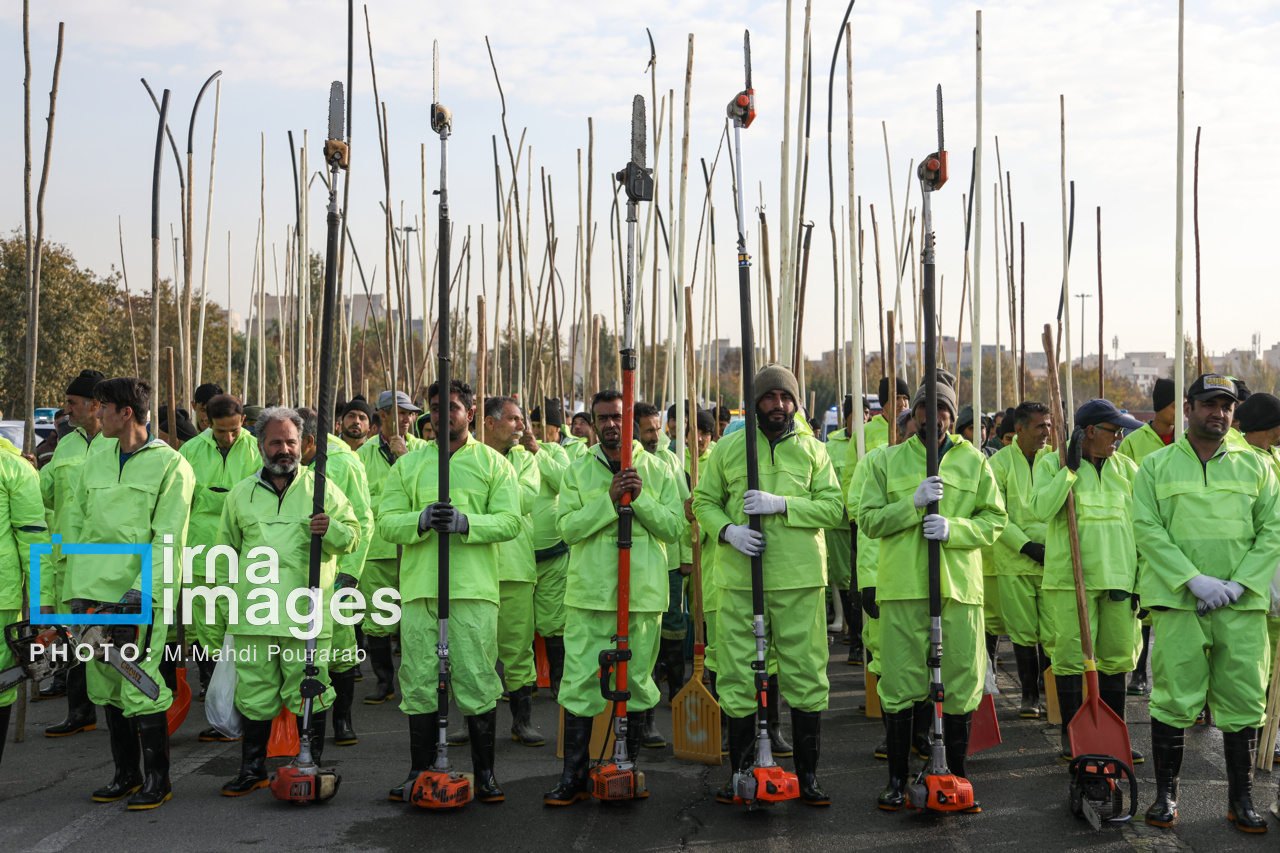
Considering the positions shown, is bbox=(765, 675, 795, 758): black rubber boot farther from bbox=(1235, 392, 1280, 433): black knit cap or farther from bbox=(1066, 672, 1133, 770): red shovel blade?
bbox=(1235, 392, 1280, 433): black knit cap

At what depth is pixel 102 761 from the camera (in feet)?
18.4

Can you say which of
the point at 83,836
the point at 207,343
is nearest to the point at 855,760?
the point at 83,836

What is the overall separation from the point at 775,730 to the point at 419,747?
6.20ft

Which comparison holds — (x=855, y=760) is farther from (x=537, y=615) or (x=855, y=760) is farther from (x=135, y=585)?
(x=135, y=585)

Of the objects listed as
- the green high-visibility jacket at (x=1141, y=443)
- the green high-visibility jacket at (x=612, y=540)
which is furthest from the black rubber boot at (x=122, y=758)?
the green high-visibility jacket at (x=1141, y=443)

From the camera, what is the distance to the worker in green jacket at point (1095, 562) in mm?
5539

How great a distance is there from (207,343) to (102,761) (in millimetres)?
22724

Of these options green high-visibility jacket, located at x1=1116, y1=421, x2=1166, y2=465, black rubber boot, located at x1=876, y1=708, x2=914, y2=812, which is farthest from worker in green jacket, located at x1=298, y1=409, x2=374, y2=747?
green high-visibility jacket, located at x1=1116, y1=421, x2=1166, y2=465

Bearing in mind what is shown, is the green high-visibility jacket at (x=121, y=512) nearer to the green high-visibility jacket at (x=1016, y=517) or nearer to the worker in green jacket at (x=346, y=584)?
the worker in green jacket at (x=346, y=584)

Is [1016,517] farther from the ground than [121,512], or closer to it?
closer to it

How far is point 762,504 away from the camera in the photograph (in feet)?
15.4

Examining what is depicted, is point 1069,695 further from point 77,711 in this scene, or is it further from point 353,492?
point 77,711

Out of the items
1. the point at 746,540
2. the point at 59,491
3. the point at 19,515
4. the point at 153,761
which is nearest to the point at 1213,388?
the point at 746,540

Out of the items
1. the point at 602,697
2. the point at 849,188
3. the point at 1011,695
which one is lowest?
the point at 1011,695
